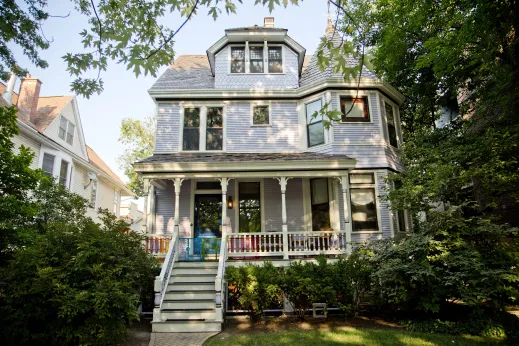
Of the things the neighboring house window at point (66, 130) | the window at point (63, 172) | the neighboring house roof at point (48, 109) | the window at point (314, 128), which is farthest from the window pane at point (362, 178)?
the neighboring house window at point (66, 130)

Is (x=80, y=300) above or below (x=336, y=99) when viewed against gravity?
below

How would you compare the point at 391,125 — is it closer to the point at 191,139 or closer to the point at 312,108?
the point at 312,108

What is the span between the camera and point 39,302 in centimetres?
608

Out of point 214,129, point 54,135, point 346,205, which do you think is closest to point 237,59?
point 214,129

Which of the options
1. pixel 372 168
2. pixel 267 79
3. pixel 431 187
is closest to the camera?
pixel 431 187

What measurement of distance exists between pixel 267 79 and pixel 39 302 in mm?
10419

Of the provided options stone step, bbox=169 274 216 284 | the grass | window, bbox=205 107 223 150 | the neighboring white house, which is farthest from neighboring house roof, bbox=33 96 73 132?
the grass

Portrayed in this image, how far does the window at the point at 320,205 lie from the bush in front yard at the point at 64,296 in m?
6.79

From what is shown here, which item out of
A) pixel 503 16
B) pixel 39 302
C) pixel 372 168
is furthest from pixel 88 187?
pixel 503 16

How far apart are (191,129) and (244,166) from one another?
3472 millimetres

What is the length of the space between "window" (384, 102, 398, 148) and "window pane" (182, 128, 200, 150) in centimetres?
717

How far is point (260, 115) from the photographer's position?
1309 centimetres

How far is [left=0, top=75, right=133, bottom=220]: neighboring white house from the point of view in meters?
13.6

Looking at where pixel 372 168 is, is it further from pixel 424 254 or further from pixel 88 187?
pixel 88 187
